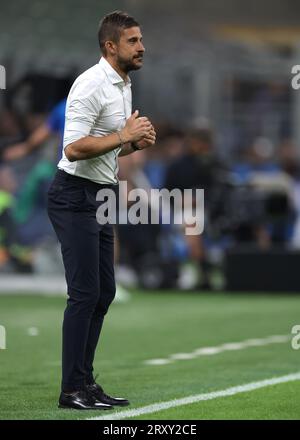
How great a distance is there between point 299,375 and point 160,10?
15989 millimetres

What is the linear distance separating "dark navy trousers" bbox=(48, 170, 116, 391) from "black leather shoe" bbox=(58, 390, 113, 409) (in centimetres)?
4

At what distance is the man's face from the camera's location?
25.8ft

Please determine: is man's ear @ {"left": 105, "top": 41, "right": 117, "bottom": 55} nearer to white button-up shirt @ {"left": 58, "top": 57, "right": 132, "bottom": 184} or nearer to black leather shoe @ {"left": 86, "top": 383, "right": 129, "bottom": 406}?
white button-up shirt @ {"left": 58, "top": 57, "right": 132, "bottom": 184}

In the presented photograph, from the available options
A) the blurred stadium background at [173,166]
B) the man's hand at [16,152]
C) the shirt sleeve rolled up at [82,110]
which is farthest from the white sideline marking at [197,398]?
the man's hand at [16,152]

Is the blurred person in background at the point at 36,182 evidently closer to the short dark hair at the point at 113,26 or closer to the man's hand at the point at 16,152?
the man's hand at the point at 16,152

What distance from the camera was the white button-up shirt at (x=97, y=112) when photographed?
25.2ft

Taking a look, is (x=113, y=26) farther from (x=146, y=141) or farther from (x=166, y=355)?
(x=166, y=355)

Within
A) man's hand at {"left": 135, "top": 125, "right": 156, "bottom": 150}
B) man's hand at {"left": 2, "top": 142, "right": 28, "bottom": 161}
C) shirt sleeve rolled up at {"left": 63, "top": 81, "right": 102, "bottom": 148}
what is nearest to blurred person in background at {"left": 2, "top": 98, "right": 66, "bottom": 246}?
man's hand at {"left": 2, "top": 142, "right": 28, "bottom": 161}

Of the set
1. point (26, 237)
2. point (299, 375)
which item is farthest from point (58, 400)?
point (26, 237)

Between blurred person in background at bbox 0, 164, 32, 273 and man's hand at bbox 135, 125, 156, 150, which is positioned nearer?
man's hand at bbox 135, 125, 156, 150

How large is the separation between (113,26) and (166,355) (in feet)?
12.4

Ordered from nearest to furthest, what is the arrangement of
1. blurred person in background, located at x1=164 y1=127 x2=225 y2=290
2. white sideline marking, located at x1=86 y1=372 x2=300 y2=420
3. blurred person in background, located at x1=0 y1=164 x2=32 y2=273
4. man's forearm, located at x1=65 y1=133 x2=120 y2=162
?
white sideline marking, located at x1=86 y1=372 x2=300 y2=420 → man's forearm, located at x1=65 y1=133 x2=120 y2=162 → blurred person in background, located at x1=0 y1=164 x2=32 y2=273 → blurred person in background, located at x1=164 y1=127 x2=225 y2=290

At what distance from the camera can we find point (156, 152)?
80.4 feet
